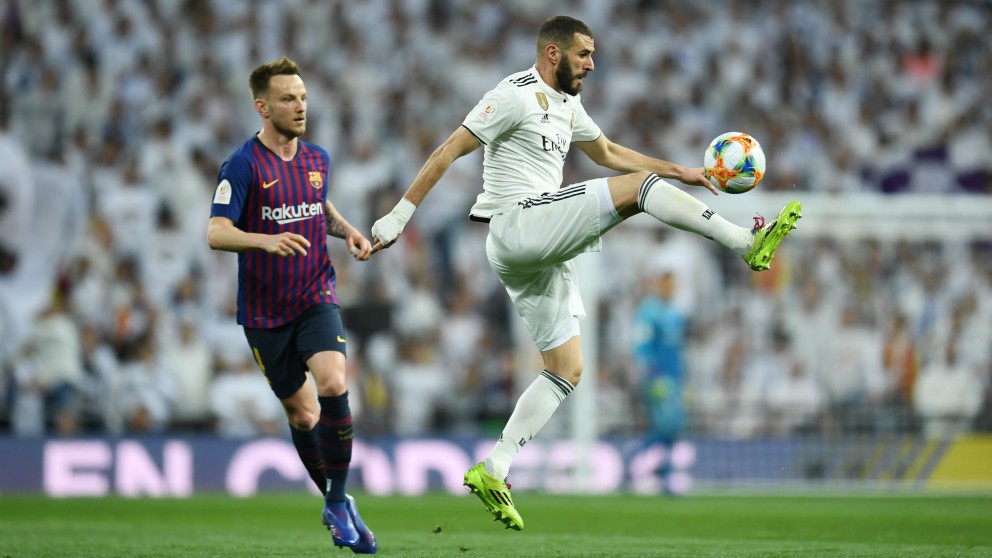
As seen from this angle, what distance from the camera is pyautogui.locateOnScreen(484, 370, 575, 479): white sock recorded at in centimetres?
774

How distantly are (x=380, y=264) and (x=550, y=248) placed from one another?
9.73 m

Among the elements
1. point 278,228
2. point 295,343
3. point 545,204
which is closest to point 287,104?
point 278,228

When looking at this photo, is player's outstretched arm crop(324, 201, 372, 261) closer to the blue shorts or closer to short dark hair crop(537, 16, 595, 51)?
the blue shorts

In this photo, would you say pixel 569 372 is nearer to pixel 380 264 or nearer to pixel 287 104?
pixel 287 104

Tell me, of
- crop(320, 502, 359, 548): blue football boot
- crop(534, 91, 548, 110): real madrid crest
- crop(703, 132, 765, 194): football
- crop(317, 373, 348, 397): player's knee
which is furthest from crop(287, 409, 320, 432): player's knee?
crop(703, 132, 765, 194): football

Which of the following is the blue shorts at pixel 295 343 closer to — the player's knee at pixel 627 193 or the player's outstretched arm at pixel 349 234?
the player's outstretched arm at pixel 349 234

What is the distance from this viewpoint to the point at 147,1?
18641 mm


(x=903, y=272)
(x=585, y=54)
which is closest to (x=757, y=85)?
(x=903, y=272)

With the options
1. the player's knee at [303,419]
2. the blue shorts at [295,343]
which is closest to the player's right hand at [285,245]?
the blue shorts at [295,343]

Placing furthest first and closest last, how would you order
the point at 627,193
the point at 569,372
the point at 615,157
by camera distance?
the point at 615,157 → the point at 569,372 → the point at 627,193

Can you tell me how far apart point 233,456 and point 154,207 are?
3126 mm

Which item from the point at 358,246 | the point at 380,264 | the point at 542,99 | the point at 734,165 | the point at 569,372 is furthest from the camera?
the point at 380,264

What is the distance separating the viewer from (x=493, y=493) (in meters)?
7.46

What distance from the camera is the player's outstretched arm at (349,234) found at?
24.8 feet
